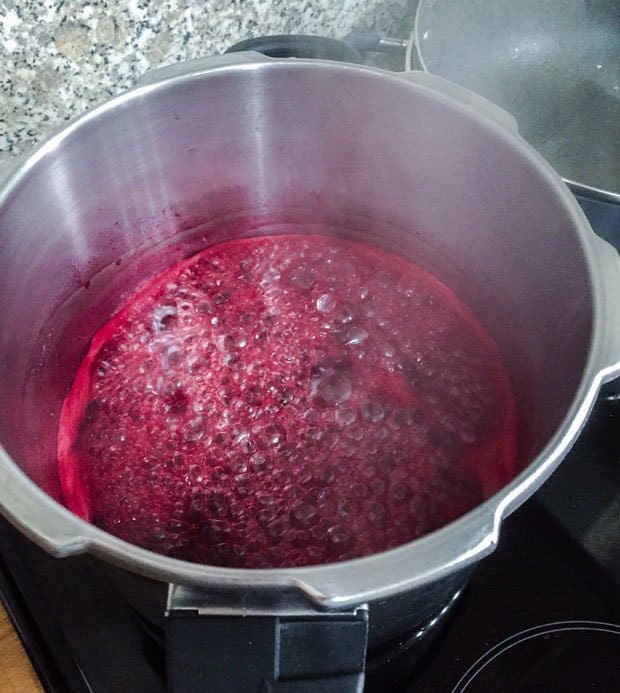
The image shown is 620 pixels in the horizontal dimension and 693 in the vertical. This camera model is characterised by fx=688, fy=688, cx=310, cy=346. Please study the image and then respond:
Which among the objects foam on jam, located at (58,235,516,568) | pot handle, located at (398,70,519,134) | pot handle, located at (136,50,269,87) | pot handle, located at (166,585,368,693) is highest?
pot handle, located at (136,50,269,87)

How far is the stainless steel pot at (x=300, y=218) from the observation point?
53 centimetres

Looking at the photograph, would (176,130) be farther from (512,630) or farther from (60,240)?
(512,630)

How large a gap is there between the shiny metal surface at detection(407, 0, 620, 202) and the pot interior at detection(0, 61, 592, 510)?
19 cm

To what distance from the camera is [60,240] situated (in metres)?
0.72

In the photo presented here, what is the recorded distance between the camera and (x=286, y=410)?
767 millimetres

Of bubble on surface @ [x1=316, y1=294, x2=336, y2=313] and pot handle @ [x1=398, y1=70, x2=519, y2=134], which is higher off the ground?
pot handle @ [x1=398, y1=70, x2=519, y2=134]

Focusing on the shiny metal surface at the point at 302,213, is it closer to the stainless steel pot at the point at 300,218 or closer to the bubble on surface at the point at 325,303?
the stainless steel pot at the point at 300,218

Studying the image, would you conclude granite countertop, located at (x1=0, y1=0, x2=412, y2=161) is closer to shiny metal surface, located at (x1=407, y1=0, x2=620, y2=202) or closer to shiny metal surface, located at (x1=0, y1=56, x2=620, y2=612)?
shiny metal surface, located at (x1=0, y1=56, x2=620, y2=612)

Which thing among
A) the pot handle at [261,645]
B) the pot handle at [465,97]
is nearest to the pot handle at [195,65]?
the pot handle at [465,97]

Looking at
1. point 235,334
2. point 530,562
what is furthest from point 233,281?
point 530,562

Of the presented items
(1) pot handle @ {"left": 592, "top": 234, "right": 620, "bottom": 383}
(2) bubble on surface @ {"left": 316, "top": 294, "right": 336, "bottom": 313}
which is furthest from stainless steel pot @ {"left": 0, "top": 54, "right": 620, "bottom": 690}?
(2) bubble on surface @ {"left": 316, "top": 294, "right": 336, "bottom": 313}

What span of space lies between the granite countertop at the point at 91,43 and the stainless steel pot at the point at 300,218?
113 mm

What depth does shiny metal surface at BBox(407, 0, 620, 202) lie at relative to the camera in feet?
3.05

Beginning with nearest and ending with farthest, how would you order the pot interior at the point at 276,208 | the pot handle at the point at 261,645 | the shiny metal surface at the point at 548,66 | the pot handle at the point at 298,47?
the pot handle at the point at 261,645, the pot interior at the point at 276,208, the pot handle at the point at 298,47, the shiny metal surface at the point at 548,66
